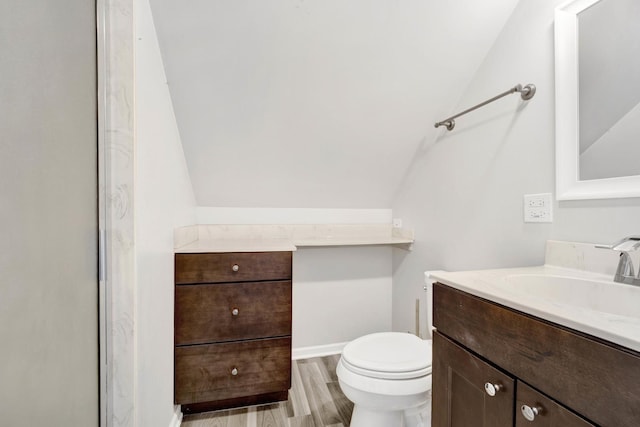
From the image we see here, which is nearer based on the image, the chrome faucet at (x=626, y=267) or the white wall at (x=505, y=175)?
the chrome faucet at (x=626, y=267)

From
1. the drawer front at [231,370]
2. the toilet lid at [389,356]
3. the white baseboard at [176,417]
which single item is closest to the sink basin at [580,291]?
the toilet lid at [389,356]

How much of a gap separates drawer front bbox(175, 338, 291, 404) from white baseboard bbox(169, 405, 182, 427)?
6cm

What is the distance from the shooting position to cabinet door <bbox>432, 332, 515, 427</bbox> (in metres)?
0.67

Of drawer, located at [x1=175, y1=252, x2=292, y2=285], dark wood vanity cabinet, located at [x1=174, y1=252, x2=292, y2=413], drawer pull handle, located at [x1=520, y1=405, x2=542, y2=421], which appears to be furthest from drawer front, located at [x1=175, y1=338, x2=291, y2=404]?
drawer pull handle, located at [x1=520, y1=405, x2=542, y2=421]

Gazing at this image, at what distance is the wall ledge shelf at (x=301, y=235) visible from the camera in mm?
1846

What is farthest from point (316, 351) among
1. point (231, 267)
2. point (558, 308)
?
point (558, 308)

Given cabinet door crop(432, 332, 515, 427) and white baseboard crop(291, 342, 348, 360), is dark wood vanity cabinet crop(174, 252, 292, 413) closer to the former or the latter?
white baseboard crop(291, 342, 348, 360)

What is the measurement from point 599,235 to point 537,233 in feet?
0.67

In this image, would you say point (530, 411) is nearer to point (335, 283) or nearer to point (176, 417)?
point (176, 417)

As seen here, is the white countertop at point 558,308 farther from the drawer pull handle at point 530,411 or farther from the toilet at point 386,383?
the toilet at point 386,383

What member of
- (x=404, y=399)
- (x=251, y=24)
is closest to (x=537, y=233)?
(x=404, y=399)

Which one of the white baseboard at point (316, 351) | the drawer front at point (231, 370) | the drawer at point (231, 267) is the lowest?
the white baseboard at point (316, 351)

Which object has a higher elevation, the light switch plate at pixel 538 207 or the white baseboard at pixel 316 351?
the light switch plate at pixel 538 207

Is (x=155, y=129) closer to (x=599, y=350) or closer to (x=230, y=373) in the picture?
(x=230, y=373)
